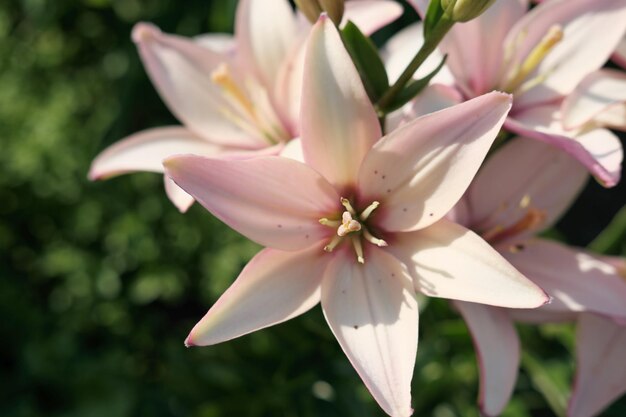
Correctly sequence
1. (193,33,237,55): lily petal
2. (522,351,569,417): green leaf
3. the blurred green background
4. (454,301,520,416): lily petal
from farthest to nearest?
1. the blurred green background
2. (522,351,569,417): green leaf
3. (193,33,237,55): lily petal
4. (454,301,520,416): lily petal

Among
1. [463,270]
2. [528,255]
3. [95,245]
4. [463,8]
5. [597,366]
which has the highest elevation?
[463,8]

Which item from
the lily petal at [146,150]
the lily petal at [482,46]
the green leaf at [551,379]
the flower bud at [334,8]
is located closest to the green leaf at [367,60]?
the flower bud at [334,8]

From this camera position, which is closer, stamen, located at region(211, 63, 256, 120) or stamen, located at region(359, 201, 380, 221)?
stamen, located at region(359, 201, 380, 221)

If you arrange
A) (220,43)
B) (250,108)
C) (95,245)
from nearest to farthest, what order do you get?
(250,108)
(220,43)
(95,245)

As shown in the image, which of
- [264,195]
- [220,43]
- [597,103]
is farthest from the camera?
[220,43]

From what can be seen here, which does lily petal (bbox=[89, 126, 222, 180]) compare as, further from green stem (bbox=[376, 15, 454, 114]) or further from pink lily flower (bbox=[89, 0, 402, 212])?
green stem (bbox=[376, 15, 454, 114])

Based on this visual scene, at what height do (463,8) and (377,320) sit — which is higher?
(463,8)

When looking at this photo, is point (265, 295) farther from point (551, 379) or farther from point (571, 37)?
point (551, 379)

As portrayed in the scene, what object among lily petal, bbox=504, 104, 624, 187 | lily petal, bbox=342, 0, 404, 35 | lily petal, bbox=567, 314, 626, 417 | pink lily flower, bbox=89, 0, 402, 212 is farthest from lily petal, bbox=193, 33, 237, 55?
lily petal, bbox=567, 314, 626, 417

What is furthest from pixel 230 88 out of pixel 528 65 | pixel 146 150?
pixel 528 65
